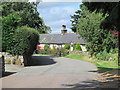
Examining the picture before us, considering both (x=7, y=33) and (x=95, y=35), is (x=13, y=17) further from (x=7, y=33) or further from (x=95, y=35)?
(x=95, y=35)

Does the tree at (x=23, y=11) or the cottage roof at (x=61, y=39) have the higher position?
the tree at (x=23, y=11)

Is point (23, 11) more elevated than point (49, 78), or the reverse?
point (23, 11)

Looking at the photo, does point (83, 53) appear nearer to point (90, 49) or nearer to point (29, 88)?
point (90, 49)

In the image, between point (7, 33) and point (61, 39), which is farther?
point (61, 39)

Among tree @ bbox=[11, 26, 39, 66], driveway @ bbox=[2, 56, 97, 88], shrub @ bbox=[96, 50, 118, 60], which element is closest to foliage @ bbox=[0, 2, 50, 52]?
tree @ bbox=[11, 26, 39, 66]

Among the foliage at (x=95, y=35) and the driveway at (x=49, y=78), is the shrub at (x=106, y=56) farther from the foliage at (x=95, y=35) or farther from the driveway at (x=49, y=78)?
the driveway at (x=49, y=78)

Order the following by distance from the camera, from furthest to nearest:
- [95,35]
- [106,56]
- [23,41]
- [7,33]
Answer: [95,35] → [106,56] → [7,33] → [23,41]

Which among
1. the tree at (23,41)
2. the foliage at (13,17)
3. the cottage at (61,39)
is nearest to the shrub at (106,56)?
the foliage at (13,17)

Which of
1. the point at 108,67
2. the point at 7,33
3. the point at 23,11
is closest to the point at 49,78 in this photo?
the point at 7,33

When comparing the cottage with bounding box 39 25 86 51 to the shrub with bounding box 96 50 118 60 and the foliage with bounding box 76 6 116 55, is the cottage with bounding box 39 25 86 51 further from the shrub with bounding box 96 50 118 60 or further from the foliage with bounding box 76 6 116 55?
the shrub with bounding box 96 50 118 60

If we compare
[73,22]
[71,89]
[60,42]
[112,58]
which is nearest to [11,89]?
[71,89]

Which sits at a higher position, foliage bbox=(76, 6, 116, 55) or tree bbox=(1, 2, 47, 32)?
tree bbox=(1, 2, 47, 32)

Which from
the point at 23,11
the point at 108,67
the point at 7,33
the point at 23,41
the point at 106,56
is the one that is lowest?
the point at 108,67

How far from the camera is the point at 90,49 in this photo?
34.0 m
